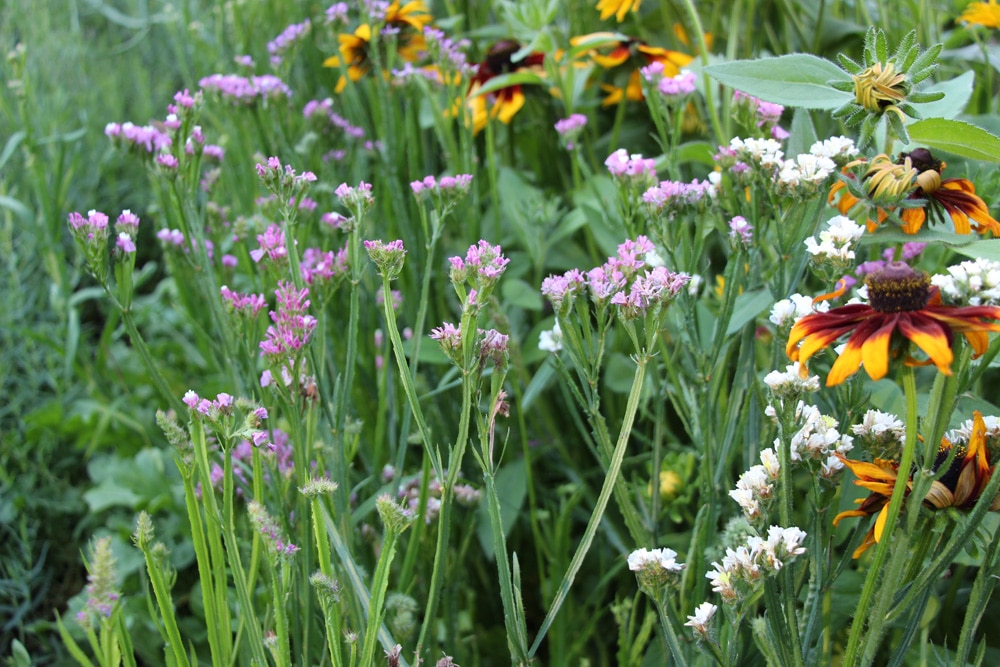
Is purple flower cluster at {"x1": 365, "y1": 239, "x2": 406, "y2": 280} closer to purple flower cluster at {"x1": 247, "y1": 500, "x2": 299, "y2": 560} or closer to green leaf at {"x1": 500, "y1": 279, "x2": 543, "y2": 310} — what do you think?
purple flower cluster at {"x1": 247, "y1": 500, "x2": 299, "y2": 560}

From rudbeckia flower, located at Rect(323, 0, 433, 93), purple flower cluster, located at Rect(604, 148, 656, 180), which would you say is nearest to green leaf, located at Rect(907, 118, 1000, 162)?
purple flower cluster, located at Rect(604, 148, 656, 180)

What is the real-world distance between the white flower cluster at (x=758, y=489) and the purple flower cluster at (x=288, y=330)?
0.34 m

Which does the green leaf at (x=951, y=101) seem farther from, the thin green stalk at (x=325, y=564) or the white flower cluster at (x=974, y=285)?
the thin green stalk at (x=325, y=564)

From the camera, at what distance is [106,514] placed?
1.47m

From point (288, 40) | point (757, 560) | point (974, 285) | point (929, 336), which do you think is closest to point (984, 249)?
point (974, 285)

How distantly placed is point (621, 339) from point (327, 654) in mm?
546

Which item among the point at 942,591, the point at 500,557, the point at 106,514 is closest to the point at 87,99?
the point at 106,514

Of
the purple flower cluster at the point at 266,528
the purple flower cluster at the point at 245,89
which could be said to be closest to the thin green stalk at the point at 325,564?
the purple flower cluster at the point at 266,528

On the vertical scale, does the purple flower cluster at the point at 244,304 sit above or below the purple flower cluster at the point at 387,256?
below

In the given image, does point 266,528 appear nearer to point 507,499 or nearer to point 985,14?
point 507,499

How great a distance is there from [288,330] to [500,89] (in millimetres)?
760

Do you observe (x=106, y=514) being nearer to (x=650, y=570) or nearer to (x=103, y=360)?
(x=103, y=360)

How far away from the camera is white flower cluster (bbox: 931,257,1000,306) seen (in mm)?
568

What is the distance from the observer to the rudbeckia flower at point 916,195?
639mm
